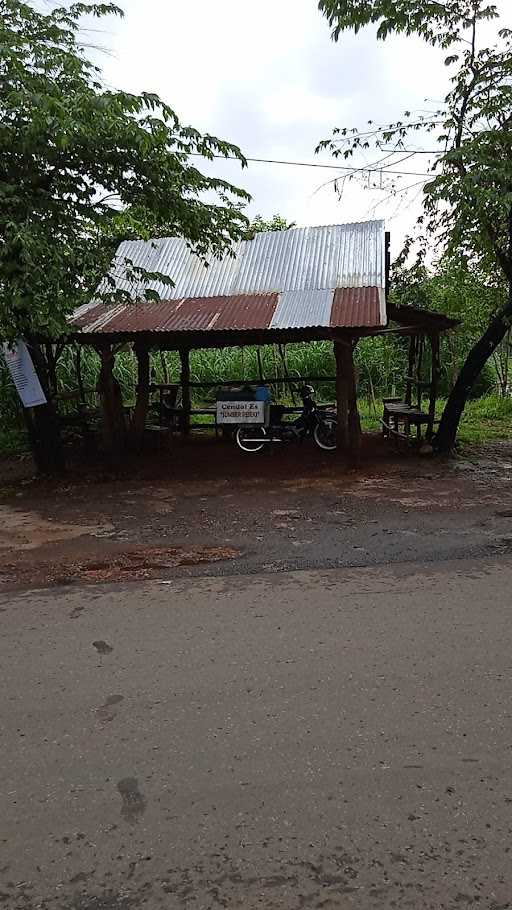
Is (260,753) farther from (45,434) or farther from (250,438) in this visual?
(250,438)

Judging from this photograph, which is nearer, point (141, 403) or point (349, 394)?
point (349, 394)

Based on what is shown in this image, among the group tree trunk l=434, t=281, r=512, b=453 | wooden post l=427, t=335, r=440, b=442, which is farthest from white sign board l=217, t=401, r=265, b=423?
tree trunk l=434, t=281, r=512, b=453

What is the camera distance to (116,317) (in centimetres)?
1128

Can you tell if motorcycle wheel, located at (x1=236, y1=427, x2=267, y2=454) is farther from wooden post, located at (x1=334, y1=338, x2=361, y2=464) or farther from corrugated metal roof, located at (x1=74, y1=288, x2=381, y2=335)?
corrugated metal roof, located at (x1=74, y1=288, x2=381, y2=335)

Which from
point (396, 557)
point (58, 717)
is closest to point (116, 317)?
point (396, 557)

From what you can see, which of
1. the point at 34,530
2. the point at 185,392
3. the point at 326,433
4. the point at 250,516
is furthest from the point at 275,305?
the point at 34,530

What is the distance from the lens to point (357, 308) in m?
10.4

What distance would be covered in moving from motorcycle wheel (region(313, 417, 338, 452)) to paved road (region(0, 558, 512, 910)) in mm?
7696

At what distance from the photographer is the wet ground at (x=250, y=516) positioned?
20.5 feet

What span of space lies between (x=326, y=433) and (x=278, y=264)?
3.11 meters

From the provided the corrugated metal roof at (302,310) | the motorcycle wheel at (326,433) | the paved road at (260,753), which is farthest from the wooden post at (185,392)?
the paved road at (260,753)

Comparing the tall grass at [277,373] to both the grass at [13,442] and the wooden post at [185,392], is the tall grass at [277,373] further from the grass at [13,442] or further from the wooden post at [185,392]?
the wooden post at [185,392]

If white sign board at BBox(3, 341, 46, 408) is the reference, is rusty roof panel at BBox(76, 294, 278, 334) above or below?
above

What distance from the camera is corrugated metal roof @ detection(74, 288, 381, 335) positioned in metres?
10.2
